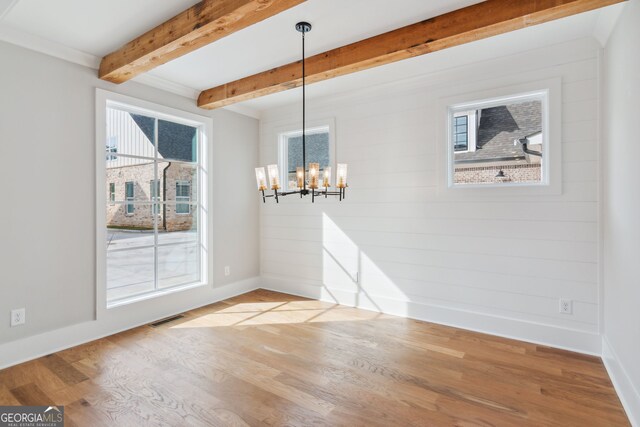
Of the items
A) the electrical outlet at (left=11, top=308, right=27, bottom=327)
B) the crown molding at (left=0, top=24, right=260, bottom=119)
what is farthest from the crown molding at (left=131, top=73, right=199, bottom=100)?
the electrical outlet at (left=11, top=308, right=27, bottom=327)

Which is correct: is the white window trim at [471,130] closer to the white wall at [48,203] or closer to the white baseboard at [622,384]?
the white baseboard at [622,384]

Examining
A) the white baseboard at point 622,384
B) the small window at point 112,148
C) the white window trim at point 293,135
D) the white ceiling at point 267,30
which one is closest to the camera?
the white baseboard at point 622,384

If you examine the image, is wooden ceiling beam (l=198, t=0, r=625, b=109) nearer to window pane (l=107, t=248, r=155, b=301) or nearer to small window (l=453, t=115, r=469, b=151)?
small window (l=453, t=115, r=469, b=151)

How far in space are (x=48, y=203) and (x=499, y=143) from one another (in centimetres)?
427

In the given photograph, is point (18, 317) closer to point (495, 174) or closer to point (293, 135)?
point (293, 135)

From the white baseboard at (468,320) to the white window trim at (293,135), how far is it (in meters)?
1.54

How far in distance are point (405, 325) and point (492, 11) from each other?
9.57ft

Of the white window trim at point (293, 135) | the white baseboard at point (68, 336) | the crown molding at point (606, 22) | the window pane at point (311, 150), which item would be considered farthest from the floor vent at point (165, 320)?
the crown molding at point (606, 22)

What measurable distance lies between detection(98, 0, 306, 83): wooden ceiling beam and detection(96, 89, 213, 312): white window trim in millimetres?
351

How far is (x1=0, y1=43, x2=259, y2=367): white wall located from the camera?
108 inches

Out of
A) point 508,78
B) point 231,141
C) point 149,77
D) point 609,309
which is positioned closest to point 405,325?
point 609,309

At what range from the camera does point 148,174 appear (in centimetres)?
386

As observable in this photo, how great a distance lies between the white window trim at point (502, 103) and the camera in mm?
3031

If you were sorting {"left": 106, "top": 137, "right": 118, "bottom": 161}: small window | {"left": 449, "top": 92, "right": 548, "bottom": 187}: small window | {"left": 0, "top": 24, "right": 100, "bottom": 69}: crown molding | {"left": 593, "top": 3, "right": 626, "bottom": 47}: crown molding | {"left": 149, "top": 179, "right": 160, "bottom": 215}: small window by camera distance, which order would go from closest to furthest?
1. {"left": 593, "top": 3, "right": 626, "bottom": 47}: crown molding
2. {"left": 0, "top": 24, "right": 100, "bottom": 69}: crown molding
3. {"left": 449, "top": 92, "right": 548, "bottom": 187}: small window
4. {"left": 106, "top": 137, "right": 118, "bottom": 161}: small window
5. {"left": 149, "top": 179, "right": 160, "bottom": 215}: small window
